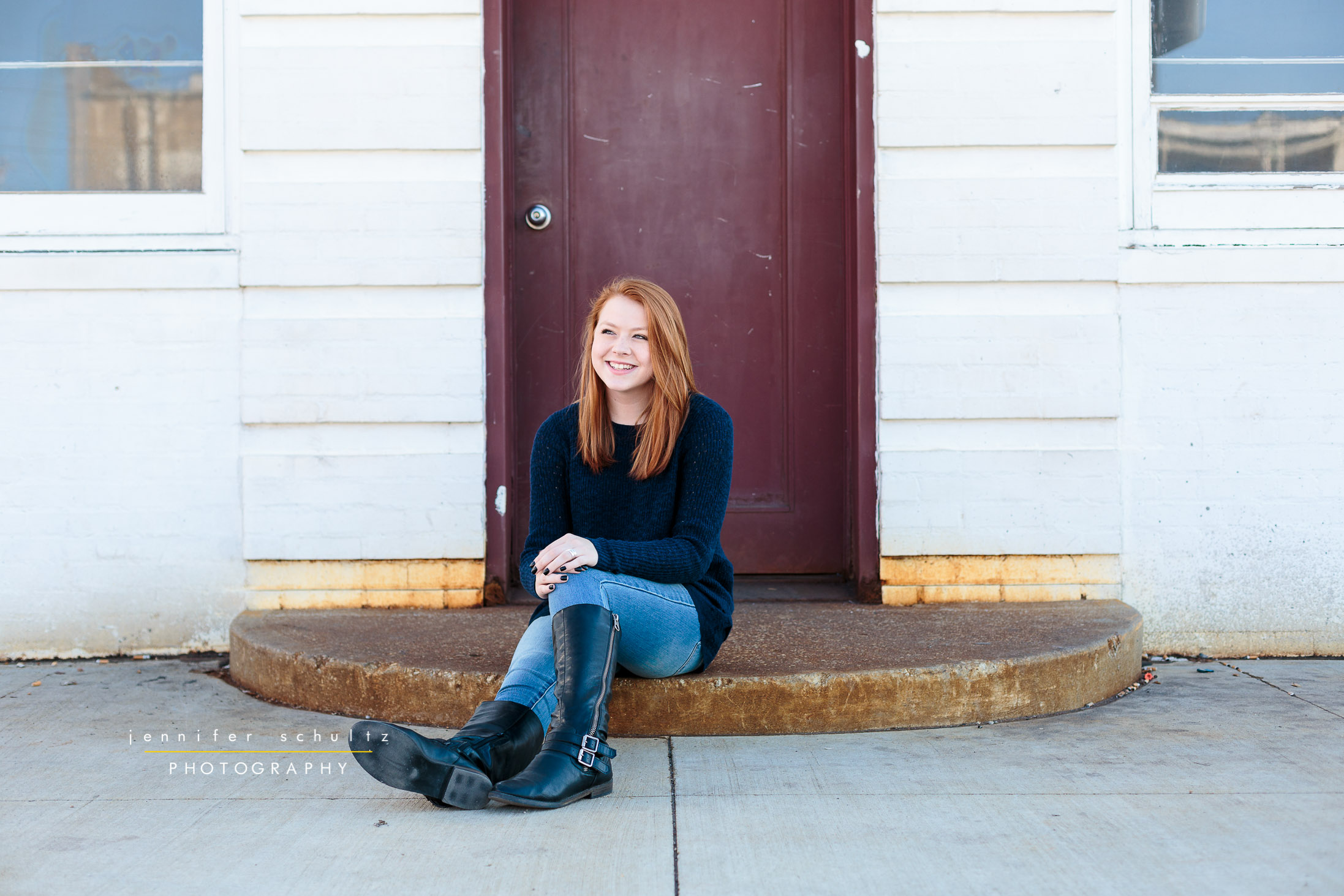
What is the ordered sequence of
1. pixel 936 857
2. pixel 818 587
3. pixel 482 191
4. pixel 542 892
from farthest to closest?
pixel 818 587 → pixel 482 191 → pixel 936 857 → pixel 542 892

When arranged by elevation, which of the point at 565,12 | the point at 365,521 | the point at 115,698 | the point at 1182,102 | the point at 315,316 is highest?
the point at 565,12

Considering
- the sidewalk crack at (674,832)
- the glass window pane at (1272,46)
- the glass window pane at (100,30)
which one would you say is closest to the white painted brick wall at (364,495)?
the sidewalk crack at (674,832)

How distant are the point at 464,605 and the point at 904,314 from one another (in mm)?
1923

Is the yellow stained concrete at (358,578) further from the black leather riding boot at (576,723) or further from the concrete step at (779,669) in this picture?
the black leather riding boot at (576,723)

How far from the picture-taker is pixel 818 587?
438 centimetres

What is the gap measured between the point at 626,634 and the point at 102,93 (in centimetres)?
308

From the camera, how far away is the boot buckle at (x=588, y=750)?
2.54 metres

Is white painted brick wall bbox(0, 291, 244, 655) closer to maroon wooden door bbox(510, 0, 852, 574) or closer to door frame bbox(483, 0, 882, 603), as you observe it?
door frame bbox(483, 0, 882, 603)

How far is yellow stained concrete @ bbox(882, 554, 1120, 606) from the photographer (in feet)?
13.6

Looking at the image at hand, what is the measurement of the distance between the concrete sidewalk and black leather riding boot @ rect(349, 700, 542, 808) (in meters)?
0.08

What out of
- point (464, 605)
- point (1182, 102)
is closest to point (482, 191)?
point (464, 605)

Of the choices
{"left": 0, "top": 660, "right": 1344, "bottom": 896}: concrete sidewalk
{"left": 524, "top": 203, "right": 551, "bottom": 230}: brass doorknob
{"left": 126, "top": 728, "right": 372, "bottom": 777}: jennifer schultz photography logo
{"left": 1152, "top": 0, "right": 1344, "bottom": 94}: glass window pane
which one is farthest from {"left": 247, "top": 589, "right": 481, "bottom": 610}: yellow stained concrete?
{"left": 1152, "top": 0, "right": 1344, "bottom": 94}: glass window pane

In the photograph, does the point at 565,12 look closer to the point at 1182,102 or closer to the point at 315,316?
the point at 315,316

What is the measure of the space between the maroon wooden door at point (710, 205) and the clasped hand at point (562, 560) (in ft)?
5.47
